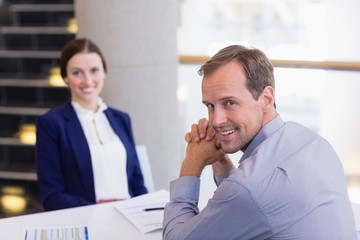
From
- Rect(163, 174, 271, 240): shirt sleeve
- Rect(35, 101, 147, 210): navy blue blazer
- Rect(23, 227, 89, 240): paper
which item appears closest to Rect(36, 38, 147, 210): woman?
Rect(35, 101, 147, 210): navy blue blazer

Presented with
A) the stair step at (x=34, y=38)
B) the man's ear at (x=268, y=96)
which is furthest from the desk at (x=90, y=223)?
the stair step at (x=34, y=38)

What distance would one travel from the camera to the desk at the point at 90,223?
1881 millimetres

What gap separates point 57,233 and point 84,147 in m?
0.82

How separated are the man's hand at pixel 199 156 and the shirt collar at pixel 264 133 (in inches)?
7.4

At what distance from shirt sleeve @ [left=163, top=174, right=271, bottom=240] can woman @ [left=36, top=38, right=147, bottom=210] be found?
1.08 meters

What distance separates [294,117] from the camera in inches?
142

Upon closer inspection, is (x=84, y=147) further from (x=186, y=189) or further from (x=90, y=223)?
(x=186, y=189)

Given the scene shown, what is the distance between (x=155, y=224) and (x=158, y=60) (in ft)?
5.41

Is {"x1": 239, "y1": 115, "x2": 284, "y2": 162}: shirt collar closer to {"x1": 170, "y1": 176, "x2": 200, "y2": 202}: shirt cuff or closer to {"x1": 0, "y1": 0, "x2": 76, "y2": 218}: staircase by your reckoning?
{"x1": 170, "y1": 176, "x2": 200, "y2": 202}: shirt cuff

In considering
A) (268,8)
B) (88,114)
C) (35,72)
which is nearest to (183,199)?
(88,114)

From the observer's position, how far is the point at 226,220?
146cm

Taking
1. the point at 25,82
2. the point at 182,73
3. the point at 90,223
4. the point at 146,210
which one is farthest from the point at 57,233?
the point at 25,82

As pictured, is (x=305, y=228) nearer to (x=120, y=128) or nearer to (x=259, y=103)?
(x=259, y=103)

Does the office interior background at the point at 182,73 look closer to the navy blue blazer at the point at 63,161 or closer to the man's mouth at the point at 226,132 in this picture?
the navy blue blazer at the point at 63,161
